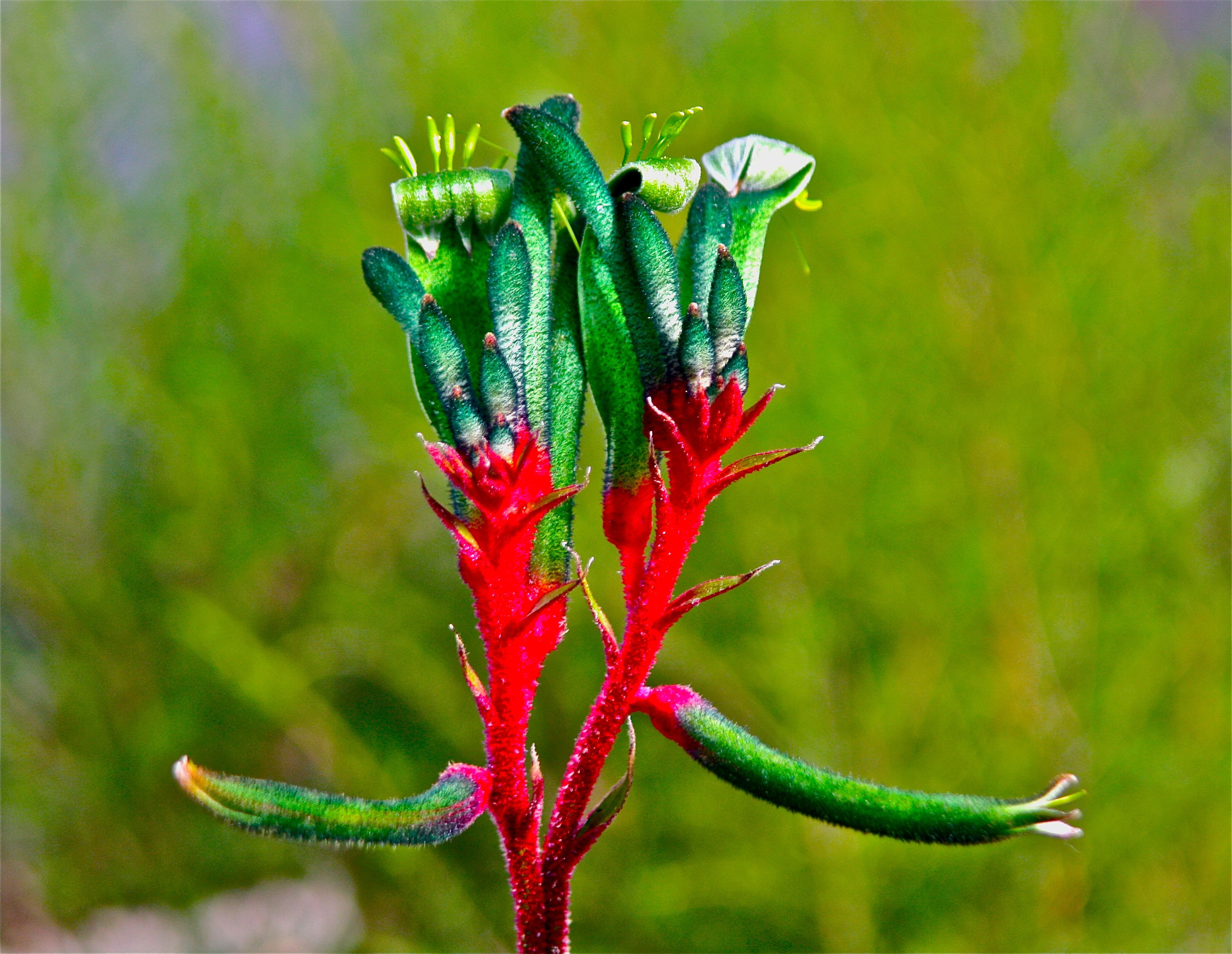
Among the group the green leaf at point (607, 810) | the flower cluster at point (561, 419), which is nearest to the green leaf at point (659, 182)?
the flower cluster at point (561, 419)

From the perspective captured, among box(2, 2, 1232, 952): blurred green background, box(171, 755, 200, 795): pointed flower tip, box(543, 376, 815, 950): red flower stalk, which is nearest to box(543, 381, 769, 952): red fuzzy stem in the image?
box(543, 376, 815, 950): red flower stalk

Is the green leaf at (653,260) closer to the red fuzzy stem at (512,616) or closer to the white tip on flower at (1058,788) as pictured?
the red fuzzy stem at (512,616)

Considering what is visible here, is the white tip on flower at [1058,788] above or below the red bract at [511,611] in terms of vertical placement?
below

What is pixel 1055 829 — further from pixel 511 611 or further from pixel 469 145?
pixel 469 145

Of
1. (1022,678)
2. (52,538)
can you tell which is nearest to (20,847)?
(52,538)

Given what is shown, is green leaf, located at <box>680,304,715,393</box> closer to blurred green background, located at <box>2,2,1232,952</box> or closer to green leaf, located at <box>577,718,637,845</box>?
green leaf, located at <box>577,718,637,845</box>

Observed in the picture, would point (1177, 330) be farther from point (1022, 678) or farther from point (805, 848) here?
point (805, 848)
